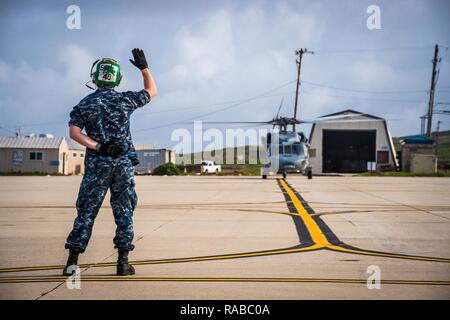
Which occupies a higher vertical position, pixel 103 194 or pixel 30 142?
pixel 30 142

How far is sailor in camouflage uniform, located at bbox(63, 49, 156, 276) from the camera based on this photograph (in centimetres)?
557

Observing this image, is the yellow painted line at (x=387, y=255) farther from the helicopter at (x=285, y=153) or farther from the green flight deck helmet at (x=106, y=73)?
the helicopter at (x=285, y=153)

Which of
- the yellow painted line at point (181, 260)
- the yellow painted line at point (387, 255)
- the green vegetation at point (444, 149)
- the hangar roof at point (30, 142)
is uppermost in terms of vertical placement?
the green vegetation at point (444, 149)

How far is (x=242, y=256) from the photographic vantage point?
22.2ft

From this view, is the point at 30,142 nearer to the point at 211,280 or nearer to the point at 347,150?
the point at 347,150

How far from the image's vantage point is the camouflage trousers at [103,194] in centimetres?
557

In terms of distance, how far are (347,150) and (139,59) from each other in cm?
6768

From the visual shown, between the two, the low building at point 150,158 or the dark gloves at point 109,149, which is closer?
the dark gloves at point 109,149

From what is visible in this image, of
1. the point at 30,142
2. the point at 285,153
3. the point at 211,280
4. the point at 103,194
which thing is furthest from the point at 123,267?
the point at 30,142

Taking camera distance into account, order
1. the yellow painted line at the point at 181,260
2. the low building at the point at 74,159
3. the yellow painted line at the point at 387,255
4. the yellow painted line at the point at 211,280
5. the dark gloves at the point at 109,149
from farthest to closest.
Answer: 1. the low building at the point at 74,159
2. the yellow painted line at the point at 387,255
3. the yellow painted line at the point at 181,260
4. the dark gloves at the point at 109,149
5. the yellow painted line at the point at 211,280

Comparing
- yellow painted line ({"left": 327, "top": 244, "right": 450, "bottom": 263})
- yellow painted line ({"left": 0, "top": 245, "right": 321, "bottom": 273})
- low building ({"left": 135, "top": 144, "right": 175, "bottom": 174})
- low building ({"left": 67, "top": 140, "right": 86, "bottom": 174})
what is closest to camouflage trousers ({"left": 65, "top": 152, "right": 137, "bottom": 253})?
yellow painted line ({"left": 0, "top": 245, "right": 321, "bottom": 273})

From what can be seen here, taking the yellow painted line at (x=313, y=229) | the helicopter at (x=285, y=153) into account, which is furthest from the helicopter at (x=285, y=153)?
the yellow painted line at (x=313, y=229)
